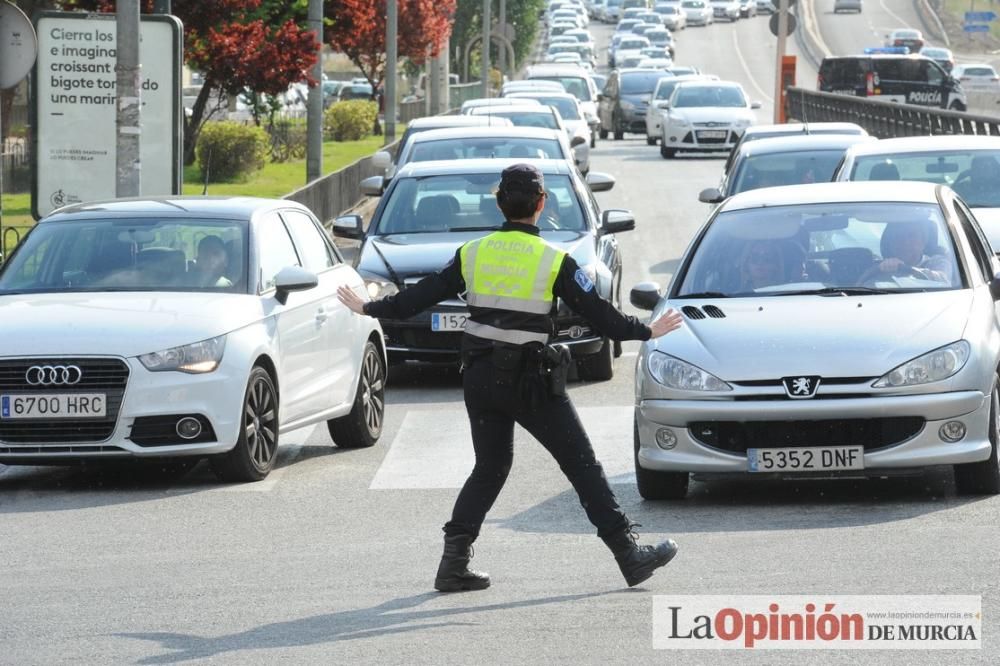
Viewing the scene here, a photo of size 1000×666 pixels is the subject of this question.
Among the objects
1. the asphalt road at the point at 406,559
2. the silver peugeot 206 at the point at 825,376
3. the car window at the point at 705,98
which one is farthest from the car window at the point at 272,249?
the car window at the point at 705,98

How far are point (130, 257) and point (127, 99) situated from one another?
602 centimetres

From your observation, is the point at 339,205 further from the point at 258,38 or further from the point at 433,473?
the point at 433,473

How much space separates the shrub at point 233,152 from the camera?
36.3 m

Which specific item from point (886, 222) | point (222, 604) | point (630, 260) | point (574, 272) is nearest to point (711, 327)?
point (886, 222)

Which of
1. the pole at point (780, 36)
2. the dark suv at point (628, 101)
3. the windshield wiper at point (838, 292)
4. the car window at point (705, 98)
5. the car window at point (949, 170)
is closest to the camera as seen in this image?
the windshield wiper at point (838, 292)

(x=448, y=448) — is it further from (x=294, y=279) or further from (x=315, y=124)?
(x=315, y=124)

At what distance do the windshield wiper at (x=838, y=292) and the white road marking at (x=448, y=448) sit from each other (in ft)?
4.33

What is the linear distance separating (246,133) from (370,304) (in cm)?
2890

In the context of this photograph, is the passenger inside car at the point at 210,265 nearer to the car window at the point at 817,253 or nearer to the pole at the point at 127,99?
the car window at the point at 817,253

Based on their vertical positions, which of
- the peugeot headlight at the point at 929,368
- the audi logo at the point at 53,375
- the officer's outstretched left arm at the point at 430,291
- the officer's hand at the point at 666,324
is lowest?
the audi logo at the point at 53,375

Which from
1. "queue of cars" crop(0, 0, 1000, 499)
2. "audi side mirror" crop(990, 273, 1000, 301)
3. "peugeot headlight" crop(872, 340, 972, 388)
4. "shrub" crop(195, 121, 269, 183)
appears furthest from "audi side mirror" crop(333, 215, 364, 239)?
"shrub" crop(195, 121, 269, 183)

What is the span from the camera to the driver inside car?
10923mm

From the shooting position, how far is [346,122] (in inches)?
2120

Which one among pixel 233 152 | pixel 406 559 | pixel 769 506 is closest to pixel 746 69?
pixel 233 152
